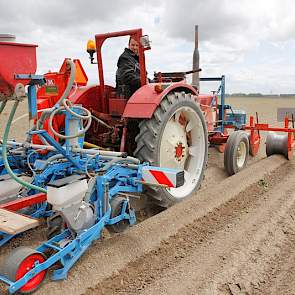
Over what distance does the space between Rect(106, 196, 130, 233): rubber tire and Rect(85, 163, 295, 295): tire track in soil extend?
1.21 feet

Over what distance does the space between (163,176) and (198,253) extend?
2.23 ft

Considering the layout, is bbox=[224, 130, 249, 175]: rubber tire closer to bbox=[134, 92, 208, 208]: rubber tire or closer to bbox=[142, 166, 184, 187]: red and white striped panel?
bbox=[134, 92, 208, 208]: rubber tire

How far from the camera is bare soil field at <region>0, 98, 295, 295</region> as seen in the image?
2508 millimetres

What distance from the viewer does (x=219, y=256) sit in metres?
2.90

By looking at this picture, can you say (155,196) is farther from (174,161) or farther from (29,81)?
(29,81)

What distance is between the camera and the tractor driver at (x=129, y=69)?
416 cm

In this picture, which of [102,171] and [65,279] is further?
[102,171]

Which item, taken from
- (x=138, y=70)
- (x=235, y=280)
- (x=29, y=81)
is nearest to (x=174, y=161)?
(x=138, y=70)

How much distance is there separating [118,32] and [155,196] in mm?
1931

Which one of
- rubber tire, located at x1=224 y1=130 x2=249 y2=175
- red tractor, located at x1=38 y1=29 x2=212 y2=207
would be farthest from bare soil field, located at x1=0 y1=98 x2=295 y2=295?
rubber tire, located at x1=224 y1=130 x2=249 y2=175

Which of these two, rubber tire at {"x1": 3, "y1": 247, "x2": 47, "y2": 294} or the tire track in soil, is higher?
rubber tire at {"x1": 3, "y1": 247, "x2": 47, "y2": 294}

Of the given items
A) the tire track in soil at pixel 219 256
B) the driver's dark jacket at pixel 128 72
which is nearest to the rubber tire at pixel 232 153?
the tire track in soil at pixel 219 256

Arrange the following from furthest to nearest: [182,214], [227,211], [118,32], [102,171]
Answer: [118,32]
[227,211]
[182,214]
[102,171]

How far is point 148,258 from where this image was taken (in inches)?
112
